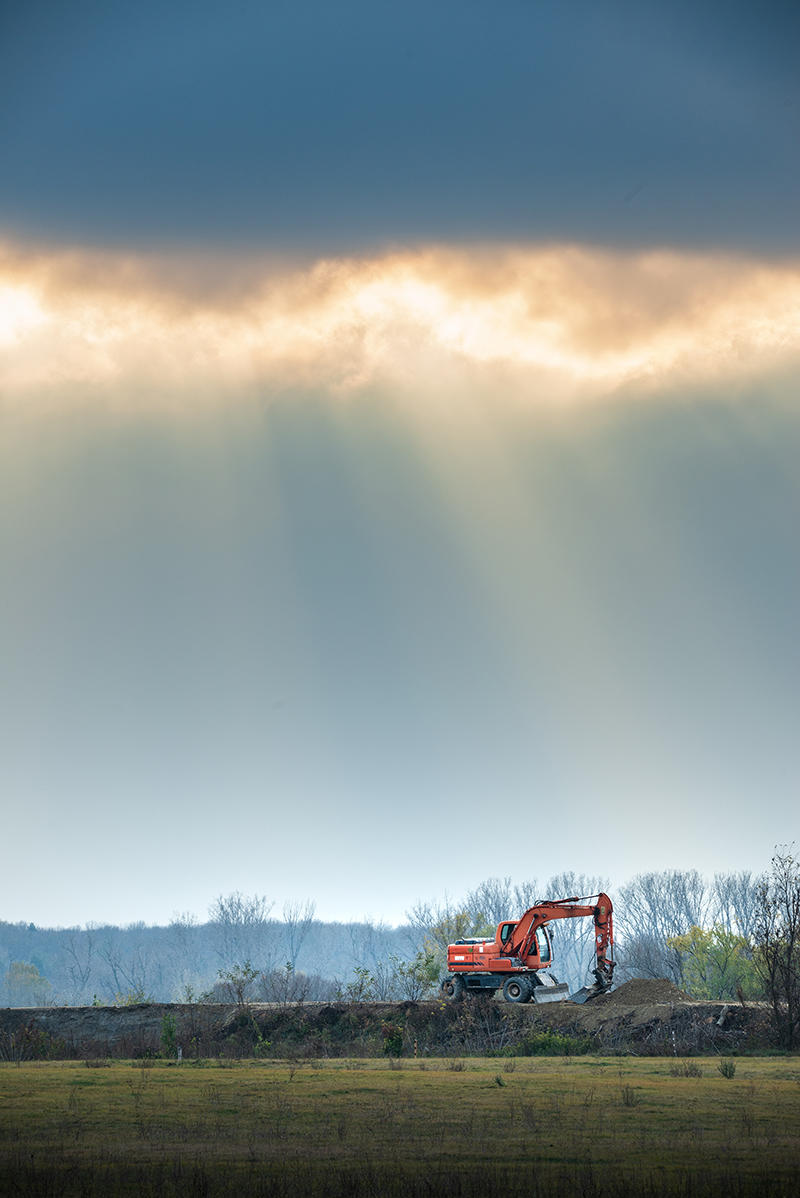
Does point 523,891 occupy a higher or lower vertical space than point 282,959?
higher

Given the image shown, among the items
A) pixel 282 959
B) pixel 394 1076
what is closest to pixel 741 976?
pixel 394 1076

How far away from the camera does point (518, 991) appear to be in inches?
1713

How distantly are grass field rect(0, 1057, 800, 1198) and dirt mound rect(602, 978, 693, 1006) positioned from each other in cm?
1268

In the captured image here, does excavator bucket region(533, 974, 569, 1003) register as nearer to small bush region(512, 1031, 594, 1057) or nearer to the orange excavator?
the orange excavator

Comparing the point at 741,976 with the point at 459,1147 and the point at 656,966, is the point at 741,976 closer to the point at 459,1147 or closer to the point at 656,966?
the point at 656,966

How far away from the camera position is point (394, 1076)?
2708 cm

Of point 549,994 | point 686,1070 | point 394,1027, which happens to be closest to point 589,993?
point 549,994

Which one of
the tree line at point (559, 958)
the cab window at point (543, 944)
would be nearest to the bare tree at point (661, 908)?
the tree line at point (559, 958)

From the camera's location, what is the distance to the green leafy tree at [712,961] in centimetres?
7612

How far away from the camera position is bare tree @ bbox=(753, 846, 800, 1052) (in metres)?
34.6

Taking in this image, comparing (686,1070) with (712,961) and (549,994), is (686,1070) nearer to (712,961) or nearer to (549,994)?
(549,994)

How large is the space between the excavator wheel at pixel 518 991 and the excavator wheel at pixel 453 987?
227 centimetres

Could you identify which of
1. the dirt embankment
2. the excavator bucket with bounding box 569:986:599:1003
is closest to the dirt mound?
the dirt embankment

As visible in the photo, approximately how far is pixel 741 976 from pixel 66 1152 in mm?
67530
